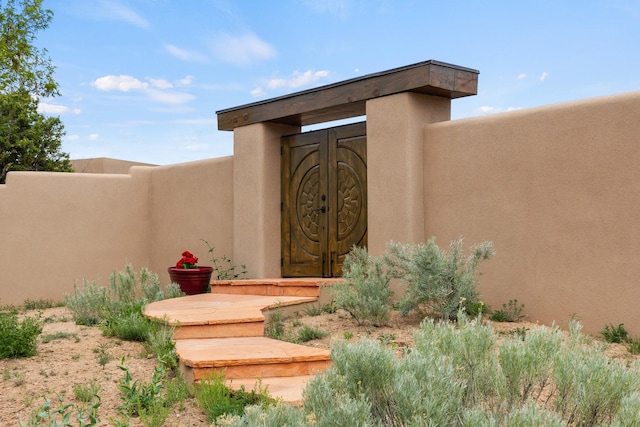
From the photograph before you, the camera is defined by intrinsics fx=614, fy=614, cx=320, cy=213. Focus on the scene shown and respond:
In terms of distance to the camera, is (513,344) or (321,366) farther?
(321,366)

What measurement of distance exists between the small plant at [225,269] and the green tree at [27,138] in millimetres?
7192

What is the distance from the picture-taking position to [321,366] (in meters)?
4.59

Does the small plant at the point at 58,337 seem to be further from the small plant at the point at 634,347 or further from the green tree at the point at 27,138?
the green tree at the point at 27,138

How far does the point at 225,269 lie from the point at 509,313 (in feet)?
15.6

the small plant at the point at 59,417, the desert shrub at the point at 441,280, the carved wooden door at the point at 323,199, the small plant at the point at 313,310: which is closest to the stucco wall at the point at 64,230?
the carved wooden door at the point at 323,199

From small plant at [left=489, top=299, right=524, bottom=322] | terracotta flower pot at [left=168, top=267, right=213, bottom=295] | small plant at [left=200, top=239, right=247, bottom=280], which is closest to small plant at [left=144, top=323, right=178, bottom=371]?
terracotta flower pot at [left=168, top=267, right=213, bottom=295]

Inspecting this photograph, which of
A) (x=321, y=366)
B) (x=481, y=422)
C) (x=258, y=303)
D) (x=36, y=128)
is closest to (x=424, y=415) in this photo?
(x=481, y=422)

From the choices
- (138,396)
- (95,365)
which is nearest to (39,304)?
(95,365)

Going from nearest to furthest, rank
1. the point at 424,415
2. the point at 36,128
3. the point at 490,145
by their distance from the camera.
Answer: the point at 424,415, the point at 490,145, the point at 36,128

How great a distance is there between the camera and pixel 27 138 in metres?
14.8

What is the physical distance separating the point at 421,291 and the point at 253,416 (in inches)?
145

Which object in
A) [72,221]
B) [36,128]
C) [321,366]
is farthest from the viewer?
A: [36,128]

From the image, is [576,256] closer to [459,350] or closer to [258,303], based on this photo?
[258,303]

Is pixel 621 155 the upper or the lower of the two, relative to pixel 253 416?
upper
